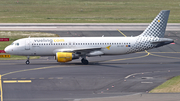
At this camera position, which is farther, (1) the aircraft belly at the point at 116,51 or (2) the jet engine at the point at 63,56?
(1) the aircraft belly at the point at 116,51

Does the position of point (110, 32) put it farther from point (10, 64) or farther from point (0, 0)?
point (0, 0)

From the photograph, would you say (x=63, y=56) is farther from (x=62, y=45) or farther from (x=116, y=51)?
(x=116, y=51)

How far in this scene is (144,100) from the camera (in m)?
27.7

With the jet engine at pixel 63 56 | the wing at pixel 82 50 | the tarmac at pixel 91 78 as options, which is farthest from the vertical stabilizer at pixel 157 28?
the jet engine at pixel 63 56

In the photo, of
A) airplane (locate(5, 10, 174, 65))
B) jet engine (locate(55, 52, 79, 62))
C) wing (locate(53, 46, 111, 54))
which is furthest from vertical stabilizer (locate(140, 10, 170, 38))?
jet engine (locate(55, 52, 79, 62))

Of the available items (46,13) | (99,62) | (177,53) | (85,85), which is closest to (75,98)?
(85,85)

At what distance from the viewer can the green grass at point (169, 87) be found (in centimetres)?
3186

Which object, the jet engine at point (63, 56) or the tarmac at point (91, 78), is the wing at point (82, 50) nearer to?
the jet engine at point (63, 56)

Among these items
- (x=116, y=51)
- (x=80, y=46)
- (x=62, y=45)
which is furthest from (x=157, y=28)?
(x=62, y=45)

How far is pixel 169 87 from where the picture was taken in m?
33.3

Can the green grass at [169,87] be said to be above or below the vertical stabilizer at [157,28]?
below

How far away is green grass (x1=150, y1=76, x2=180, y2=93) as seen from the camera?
1254 inches

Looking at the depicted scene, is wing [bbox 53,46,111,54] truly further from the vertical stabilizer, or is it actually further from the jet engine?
the vertical stabilizer

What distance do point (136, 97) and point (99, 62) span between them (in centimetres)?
2045
